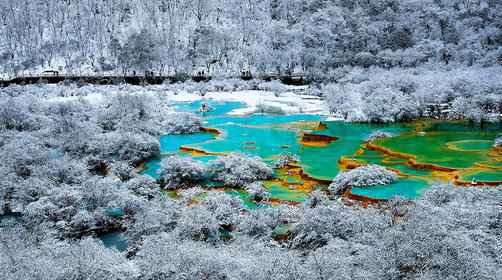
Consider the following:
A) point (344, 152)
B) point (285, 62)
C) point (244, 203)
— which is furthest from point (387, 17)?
point (244, 203)

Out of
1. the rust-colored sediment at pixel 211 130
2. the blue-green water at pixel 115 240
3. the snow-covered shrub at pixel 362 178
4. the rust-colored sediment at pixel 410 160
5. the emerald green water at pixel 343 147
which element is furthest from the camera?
the rust-colored sediment at pixel 211 130

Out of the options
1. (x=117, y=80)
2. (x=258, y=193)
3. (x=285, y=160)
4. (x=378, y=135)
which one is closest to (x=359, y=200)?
→ (x=258, y=193)

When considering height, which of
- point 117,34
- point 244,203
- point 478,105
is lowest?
point 244,203

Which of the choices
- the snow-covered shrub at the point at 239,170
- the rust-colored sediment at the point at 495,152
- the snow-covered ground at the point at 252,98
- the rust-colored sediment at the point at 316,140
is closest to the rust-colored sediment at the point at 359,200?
the snow-covered shrub at the point at 239,170

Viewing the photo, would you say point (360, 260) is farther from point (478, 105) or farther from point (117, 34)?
point (117, 34)

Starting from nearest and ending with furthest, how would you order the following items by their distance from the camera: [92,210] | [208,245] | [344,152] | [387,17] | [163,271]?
[163,271]
[208,245]
[92,210]
[344,152]
[387,17]

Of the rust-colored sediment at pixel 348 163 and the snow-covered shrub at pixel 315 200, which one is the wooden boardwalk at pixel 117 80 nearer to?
the rust-colored sediment at pixel 348 163
